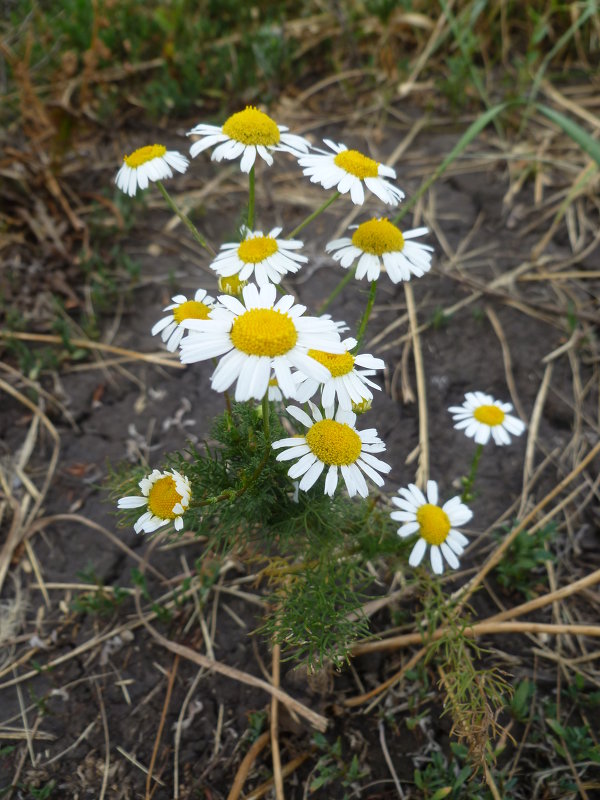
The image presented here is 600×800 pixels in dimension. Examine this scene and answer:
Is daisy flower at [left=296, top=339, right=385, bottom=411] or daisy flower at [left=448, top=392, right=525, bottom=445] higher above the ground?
daisy flower at [left=448, top=392, right=525, bottom=445]

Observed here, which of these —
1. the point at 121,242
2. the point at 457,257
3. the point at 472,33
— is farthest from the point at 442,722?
the point at 472,33

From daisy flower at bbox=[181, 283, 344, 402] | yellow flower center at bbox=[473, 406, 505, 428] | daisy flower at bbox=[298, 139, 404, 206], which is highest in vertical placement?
daisy flower at bbox=[298, 139, 404, 206]

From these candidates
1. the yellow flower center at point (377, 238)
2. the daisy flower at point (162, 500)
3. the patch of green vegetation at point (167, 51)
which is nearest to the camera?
the daisy flower at point (162, 500)

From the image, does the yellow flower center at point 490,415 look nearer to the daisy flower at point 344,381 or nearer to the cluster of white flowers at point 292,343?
the cluster of white flowers at point 292,343

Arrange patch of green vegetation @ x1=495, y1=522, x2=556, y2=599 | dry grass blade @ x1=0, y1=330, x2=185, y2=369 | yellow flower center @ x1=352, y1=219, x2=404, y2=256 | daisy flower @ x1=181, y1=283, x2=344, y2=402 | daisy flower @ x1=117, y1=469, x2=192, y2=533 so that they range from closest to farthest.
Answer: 1. daisy flower @ x1=181, y1=283, x2=344, y2=402
2. daisy flower @ x1=117, y1=469, x2=192, y2=533
3. yellow flower center @ x1=352, y1=219, x2=404, y2=256
4. patch of green vegetation @ x1=495, y1=522, x2=556, y2=599
5. dry grass blade @ x1=0, y1=330, x2=185, y2=369

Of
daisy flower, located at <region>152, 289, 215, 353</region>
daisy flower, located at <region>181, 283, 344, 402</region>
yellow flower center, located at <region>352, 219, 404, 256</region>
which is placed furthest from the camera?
yellow flower center, located at <region>352, 219, 404, 256</region>

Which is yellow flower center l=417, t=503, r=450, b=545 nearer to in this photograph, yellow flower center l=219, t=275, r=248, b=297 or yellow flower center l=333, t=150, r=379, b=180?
yellow flower center l=219, t=275, r=248, b=297

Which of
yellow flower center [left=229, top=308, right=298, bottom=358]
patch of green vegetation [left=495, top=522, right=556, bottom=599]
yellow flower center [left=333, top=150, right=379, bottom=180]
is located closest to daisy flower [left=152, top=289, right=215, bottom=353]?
yellow flower center [left=229, top=308, right=298, bottom=358]

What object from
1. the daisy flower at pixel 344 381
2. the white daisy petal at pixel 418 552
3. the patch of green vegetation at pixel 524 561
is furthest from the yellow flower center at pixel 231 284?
the patch of green vegetation at pixel 524 561

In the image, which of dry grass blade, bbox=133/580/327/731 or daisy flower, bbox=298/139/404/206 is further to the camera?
dry grass blade, bbox=133/580/327/731
